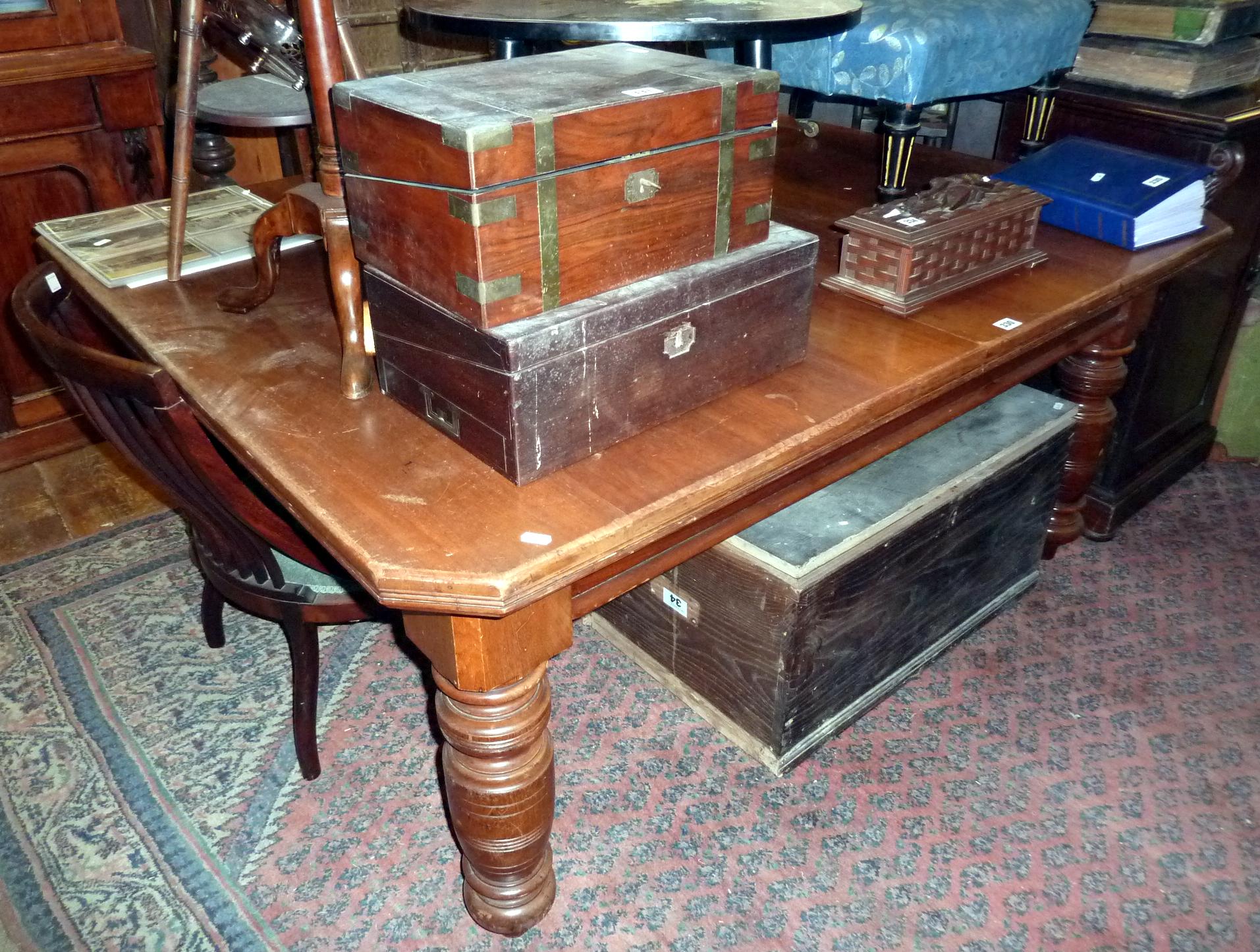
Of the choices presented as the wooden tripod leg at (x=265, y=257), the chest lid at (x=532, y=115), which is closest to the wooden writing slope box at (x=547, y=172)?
the chest lid at (x=532, y=115)

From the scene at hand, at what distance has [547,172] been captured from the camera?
2.99 ft

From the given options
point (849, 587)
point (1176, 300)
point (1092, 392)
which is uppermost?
point (1176, 300)

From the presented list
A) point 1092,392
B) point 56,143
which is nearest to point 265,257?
point 56,143

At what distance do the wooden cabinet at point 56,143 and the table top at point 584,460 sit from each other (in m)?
0.93

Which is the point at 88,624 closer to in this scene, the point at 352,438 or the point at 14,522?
the point at 14,522

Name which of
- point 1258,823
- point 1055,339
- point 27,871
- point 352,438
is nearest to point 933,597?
point 1055,339

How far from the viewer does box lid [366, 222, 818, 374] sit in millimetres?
927

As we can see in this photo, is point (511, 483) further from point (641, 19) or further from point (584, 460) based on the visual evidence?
point (641, 19)

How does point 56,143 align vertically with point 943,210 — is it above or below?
below

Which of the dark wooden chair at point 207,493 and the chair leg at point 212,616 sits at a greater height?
the dark wooden chair at point 207,493

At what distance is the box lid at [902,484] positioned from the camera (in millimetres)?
1417

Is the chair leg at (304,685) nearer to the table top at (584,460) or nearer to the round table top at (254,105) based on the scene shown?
the table top at (584,460)

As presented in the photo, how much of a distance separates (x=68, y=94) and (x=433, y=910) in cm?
198

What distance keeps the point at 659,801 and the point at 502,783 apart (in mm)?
528
